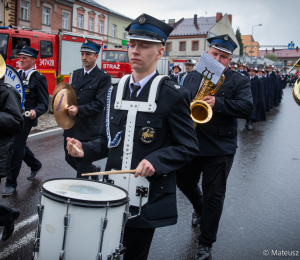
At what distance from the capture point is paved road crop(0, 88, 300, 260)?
3.48 meters

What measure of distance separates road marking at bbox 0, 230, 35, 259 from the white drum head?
1624 mm

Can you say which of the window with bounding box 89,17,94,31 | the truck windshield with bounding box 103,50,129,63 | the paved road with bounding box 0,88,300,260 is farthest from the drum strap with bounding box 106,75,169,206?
the window with bounding box 89,17,94,31

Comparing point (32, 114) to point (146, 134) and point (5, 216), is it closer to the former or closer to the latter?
point (5, 216)

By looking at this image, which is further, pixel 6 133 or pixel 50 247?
pixel 6 133

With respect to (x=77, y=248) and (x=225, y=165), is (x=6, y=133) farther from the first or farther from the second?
(x=225, y=165)

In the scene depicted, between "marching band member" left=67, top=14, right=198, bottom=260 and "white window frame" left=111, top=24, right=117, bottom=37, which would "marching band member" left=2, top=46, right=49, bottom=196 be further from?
"white window frame" left=111, top=24, right=117, bottom=37

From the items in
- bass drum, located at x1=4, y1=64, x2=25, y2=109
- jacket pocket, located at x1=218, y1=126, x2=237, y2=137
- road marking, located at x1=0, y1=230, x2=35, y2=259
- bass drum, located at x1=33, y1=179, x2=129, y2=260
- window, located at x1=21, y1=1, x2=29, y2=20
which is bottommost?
road marking, located at x1=0, y1=230, x2=35, y2=259

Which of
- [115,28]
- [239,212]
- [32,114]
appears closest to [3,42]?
[32,114]

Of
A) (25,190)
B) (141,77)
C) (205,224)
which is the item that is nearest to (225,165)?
(205,224)

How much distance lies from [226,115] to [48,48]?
1282cm

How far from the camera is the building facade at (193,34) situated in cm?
5750

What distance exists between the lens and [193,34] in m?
58.2

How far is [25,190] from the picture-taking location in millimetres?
4906

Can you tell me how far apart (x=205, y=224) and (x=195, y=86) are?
1.40m
